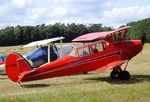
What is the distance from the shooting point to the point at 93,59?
18188 mm

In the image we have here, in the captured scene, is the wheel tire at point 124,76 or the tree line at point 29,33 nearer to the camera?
the wheel tire at point 124,76

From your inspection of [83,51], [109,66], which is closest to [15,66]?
[83,51]

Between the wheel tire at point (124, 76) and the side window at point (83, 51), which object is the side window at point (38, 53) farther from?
the wheel tire at point (124, 76)

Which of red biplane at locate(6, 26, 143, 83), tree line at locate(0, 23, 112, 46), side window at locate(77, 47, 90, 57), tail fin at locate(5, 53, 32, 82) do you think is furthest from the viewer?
tree line at locate(0, 23, 112, 46)

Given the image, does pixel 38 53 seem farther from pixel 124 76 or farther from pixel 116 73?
pixel 124 76

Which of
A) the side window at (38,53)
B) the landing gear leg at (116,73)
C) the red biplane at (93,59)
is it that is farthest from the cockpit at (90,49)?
the side window at (38,53)

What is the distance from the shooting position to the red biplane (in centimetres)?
1730

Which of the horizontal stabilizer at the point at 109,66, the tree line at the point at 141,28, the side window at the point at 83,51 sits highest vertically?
the side window at the point at 83,51

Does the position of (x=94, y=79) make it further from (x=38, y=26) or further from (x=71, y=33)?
(x=38, y=26)

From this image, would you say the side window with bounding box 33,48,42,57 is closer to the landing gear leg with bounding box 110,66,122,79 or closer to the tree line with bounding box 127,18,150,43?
the landing gear leg with bounding box 110,66,122,79

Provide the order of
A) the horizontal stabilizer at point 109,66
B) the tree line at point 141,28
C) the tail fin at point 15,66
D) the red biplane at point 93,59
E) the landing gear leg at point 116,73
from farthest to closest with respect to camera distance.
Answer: the tree line at point 141,28 < the landing gear leg at point 116,73 < the horizontal stabilizer at point 109,66 < the red biplane at point 93,59 < the tail fin at point 15,66

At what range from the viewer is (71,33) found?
291 ft

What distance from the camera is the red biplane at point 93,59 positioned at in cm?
1730

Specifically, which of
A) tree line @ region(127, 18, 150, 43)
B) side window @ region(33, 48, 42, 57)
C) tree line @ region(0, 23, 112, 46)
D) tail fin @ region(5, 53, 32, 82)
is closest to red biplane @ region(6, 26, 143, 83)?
tail fin @ region(5, 53, 32, 82)
